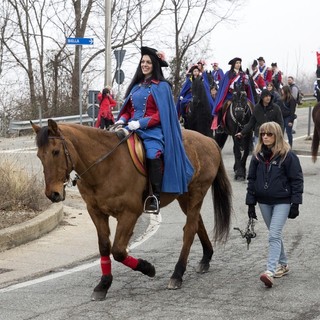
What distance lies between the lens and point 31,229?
9828mm

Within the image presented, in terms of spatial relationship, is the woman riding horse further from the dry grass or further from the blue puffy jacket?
the dry grass

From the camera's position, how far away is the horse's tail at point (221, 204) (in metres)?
8.61

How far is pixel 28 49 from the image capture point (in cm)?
3250

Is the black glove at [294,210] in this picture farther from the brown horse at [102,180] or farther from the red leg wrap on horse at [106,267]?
the red leg wrap on horse at [106,267]

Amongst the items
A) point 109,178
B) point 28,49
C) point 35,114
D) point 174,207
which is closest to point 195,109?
point 174,207

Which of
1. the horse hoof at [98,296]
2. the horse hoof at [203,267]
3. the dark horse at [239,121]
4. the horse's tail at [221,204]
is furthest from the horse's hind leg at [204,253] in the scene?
the dark horse at [239,121]

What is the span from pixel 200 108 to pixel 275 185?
10006mm

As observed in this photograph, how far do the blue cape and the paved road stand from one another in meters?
1.04

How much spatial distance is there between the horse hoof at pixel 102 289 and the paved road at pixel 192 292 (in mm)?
72

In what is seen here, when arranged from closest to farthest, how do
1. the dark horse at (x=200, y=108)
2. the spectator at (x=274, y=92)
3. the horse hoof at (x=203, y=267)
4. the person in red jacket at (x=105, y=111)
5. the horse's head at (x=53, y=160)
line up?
1. the horse's head at (x=53, y=160)
2. the horse hoof at (x=203, y=267)
3. the dark horse at (x=200, y=108)
4. the spectator at (x=274, y=92)
5. the person in red jacket at (x=105, y=111)

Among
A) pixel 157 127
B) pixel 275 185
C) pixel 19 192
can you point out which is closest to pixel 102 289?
pixel 157 127

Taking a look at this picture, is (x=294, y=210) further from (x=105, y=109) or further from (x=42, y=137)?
(x=105, y=109)

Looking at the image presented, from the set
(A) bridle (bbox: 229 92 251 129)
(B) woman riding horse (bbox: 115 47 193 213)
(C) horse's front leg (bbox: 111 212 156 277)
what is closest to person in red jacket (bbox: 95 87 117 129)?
(A) bridle (bbox: 229 92 251 129)

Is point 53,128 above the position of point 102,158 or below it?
above
